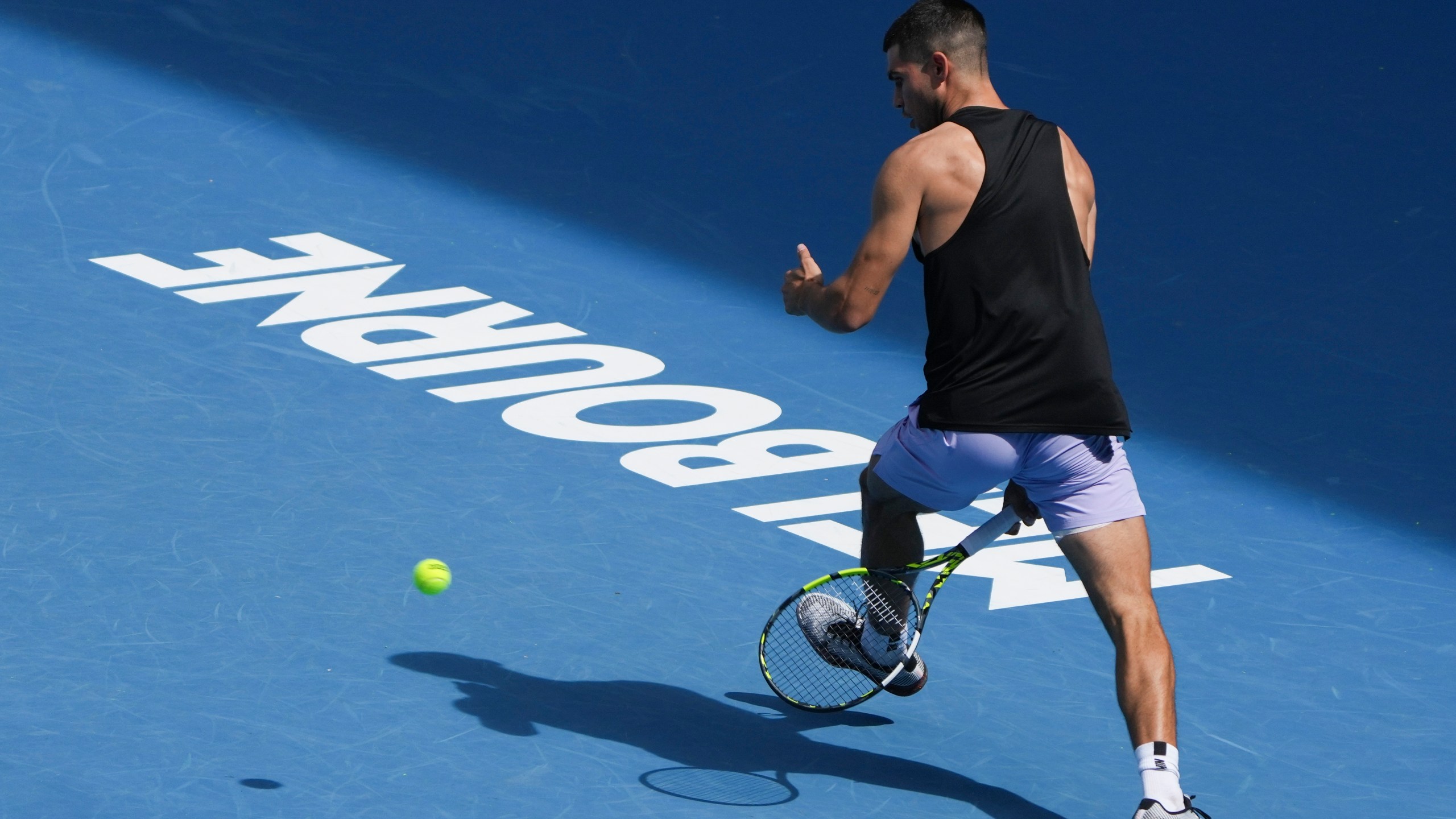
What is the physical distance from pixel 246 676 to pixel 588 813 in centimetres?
108

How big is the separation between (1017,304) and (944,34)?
65 cm

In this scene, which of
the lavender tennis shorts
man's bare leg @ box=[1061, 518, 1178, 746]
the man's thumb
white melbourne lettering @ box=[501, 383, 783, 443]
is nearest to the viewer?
man's bare leg @ box=[1061, 518, 1178, 746]

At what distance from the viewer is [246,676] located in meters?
5.18

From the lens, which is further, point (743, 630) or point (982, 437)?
point (743, 630)

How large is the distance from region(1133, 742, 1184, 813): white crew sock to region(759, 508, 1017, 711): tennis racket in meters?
0.66

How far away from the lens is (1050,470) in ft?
15.2

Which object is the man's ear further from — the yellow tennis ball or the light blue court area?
the yellow tennis ball

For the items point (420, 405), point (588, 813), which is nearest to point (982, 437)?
point (588, 813)

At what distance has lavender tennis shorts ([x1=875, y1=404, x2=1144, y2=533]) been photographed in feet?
15.1

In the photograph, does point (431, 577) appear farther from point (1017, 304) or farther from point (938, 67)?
point (938, 67)

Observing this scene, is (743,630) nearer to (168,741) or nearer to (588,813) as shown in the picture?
(588,813)

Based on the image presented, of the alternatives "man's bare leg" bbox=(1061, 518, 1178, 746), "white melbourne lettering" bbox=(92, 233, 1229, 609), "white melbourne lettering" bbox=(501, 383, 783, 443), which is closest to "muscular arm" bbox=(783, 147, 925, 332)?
"man's bare leg" bbox=(1061, 518, 1178, 746)

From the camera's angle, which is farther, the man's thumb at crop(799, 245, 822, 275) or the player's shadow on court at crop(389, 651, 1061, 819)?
the player's shadow on court at crop(389, 651, 1061, 819)

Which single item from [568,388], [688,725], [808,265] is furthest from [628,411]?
[808,265]
